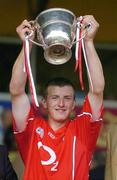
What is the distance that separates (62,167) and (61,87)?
466mm

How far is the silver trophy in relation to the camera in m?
3.36

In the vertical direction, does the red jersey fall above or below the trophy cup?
below

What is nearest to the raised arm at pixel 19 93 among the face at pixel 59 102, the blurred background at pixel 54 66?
the face at pixel 59 102

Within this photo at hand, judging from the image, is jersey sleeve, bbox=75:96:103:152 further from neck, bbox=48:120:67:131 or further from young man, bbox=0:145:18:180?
young man, bbox=0:145:18:180

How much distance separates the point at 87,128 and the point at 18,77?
49cm

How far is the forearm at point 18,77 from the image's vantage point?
12.0 ft

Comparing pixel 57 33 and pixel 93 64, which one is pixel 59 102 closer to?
pixel 93 64

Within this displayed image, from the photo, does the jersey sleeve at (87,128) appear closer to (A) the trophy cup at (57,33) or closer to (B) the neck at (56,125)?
(B) the neck at (56,125)

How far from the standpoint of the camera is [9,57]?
23.5 ft

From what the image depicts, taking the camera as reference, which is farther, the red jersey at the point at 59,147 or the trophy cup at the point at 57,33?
the red jersey at the point at 59,147

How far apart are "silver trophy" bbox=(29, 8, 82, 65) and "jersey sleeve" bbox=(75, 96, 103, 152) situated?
45cm

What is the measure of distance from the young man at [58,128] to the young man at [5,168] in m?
0.10

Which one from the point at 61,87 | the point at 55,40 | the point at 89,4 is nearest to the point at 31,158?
the point at 61,87

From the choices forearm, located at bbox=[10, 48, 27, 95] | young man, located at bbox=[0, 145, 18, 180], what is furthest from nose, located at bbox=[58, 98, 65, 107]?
young man, located at bbox=[0, 145, 18, 180]
